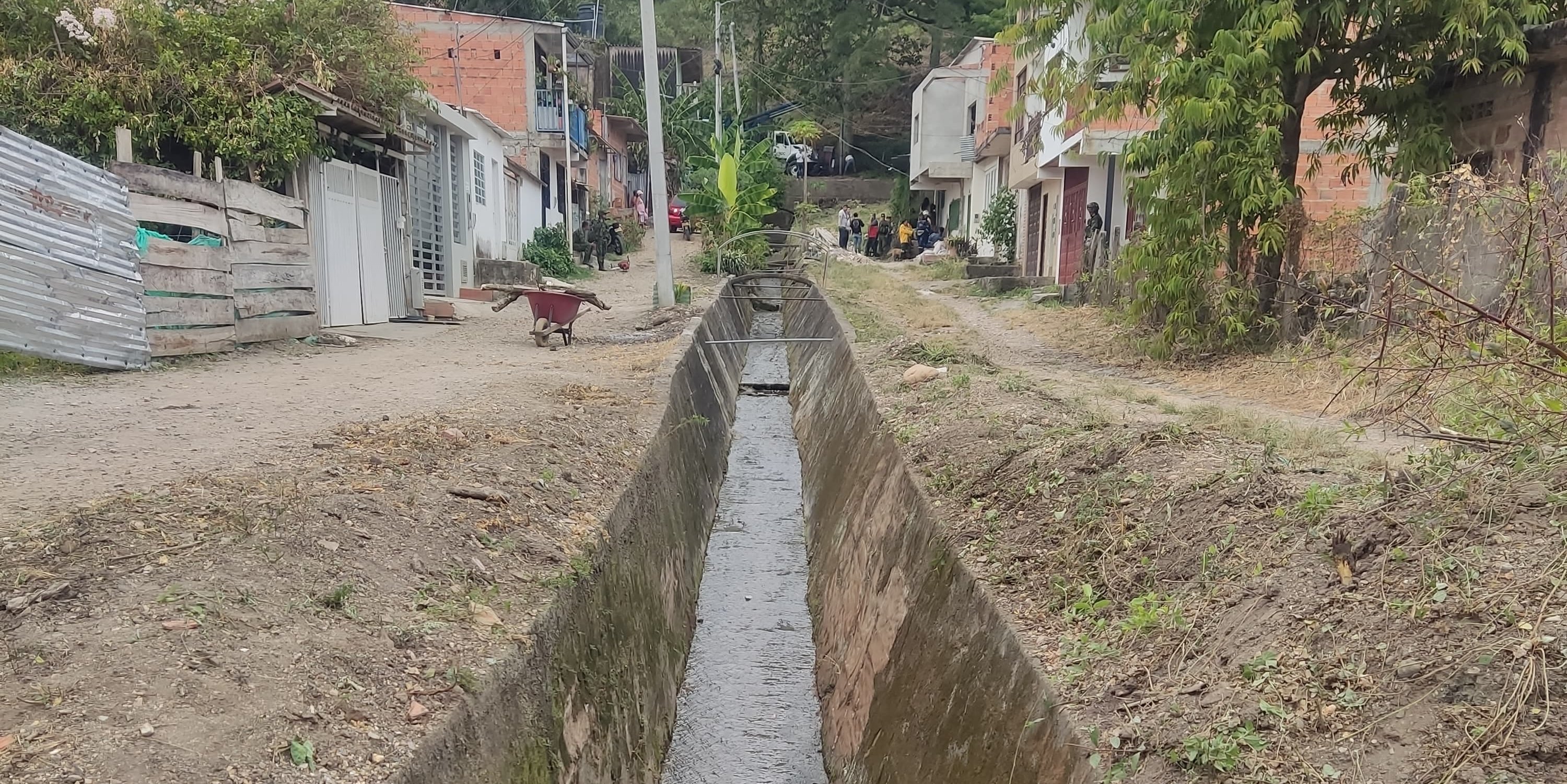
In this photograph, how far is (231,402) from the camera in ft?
Result: 23.6

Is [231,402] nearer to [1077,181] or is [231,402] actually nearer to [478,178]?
[478,178]

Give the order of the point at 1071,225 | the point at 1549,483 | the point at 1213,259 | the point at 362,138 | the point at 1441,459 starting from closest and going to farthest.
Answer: the point at 1549,483, the point at 1441,459, the point at 1213,259, the point at 362,138, the point at 1071,225

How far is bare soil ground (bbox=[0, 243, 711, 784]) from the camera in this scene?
2.88 metres

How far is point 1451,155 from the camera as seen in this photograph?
9508 millimetres

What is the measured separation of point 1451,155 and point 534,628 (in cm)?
980

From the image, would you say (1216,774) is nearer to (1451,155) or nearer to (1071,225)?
(1451,155)

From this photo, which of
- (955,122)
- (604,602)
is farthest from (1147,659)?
(955,122)

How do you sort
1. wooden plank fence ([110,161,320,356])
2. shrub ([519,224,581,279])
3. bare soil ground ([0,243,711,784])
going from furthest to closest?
1. shrub ([519,224,581,279])
2. wooden plank fence ([110,161,320,356])
3. bare soil ground ([0,243,711,784])

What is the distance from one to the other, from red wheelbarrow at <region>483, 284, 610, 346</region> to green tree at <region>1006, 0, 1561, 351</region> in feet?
19.2

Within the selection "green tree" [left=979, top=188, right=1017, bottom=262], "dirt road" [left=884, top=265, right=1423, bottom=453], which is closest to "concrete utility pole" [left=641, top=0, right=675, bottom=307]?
"dirt road" [left=884, top=265, right=1423, bottom=453]

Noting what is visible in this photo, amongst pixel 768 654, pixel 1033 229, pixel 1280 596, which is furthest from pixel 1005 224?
pixel 1280 596

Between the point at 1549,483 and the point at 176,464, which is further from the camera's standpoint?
the point at 176,464

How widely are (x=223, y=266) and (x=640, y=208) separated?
29705 millimetres

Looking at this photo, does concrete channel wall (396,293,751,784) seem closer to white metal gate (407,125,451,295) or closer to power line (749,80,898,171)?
white metal gate (407,125,451,295)
